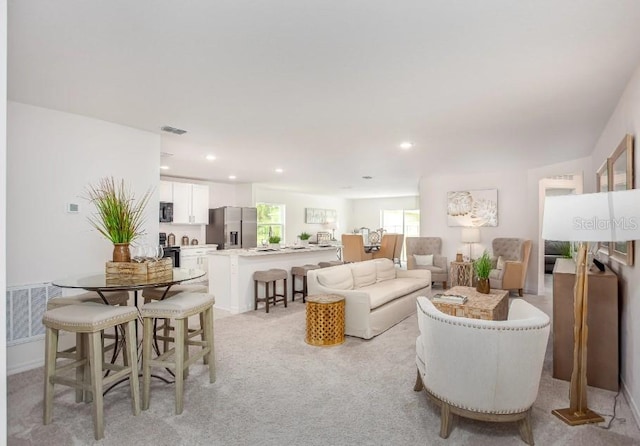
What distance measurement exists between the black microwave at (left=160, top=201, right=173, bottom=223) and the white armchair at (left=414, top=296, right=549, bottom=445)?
627 cm

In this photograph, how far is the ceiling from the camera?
1.86m

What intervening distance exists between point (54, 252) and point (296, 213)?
824 centimetres

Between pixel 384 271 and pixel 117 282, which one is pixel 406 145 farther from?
pixel 117 282

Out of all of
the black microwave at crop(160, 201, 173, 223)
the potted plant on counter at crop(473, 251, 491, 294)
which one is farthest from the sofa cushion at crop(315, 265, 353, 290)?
the black microwave at crop(160, 201, 173, 223)

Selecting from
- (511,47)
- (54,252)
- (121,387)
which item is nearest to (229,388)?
(121,387)

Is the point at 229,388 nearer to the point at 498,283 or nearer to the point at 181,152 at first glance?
the point at 181,152

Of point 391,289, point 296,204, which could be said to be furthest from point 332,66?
point 296,204

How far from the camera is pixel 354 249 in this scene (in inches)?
338

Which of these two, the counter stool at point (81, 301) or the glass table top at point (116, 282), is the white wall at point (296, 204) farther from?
the glass table top at point (116, 282)

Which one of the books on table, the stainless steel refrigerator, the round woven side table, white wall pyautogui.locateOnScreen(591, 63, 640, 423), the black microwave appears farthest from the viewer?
the stainless steel refrigerator

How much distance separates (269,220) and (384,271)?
5.66 metres

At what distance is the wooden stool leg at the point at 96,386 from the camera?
7.13 ft

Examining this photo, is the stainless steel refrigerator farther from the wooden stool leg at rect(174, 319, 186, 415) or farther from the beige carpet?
the wooden stool leg at rect(174, 319, 186, 415)

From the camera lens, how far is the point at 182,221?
25.2ft
